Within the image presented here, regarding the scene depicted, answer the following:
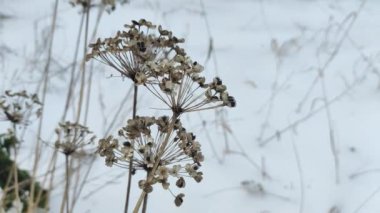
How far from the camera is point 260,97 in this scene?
2.19 metres

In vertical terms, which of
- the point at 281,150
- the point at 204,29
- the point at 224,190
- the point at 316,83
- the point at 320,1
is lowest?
the point at 224,190

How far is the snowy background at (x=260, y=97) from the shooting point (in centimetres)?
176

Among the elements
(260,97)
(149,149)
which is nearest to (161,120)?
(149,149)

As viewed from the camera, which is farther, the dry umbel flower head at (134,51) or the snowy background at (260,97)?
the snowy background at (260,97)

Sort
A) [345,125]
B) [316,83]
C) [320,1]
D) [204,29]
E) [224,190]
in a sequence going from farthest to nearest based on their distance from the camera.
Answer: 1. [320,1]
2. [204,29]
3. [316,83]
4. [345,125]
5. [224,190]

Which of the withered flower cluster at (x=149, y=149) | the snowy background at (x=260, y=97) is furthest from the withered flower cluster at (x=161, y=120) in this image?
the snowy background at (x=260, y=97)

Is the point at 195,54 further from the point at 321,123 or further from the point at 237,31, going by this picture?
the point at 321,123

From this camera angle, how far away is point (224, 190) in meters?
1.78

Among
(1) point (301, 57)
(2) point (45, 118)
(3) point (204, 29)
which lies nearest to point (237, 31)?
(3) point (204, 29)

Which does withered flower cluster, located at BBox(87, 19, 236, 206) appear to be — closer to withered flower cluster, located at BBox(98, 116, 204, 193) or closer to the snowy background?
withered flower cluster, located at BBox(98, 116, 204, 193)

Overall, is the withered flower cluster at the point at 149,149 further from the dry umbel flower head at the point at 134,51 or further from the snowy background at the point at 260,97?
the snowy background at the point at 260,97

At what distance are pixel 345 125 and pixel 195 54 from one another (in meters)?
0.60

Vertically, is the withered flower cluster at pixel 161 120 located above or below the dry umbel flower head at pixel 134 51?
below

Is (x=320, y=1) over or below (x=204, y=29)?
over
